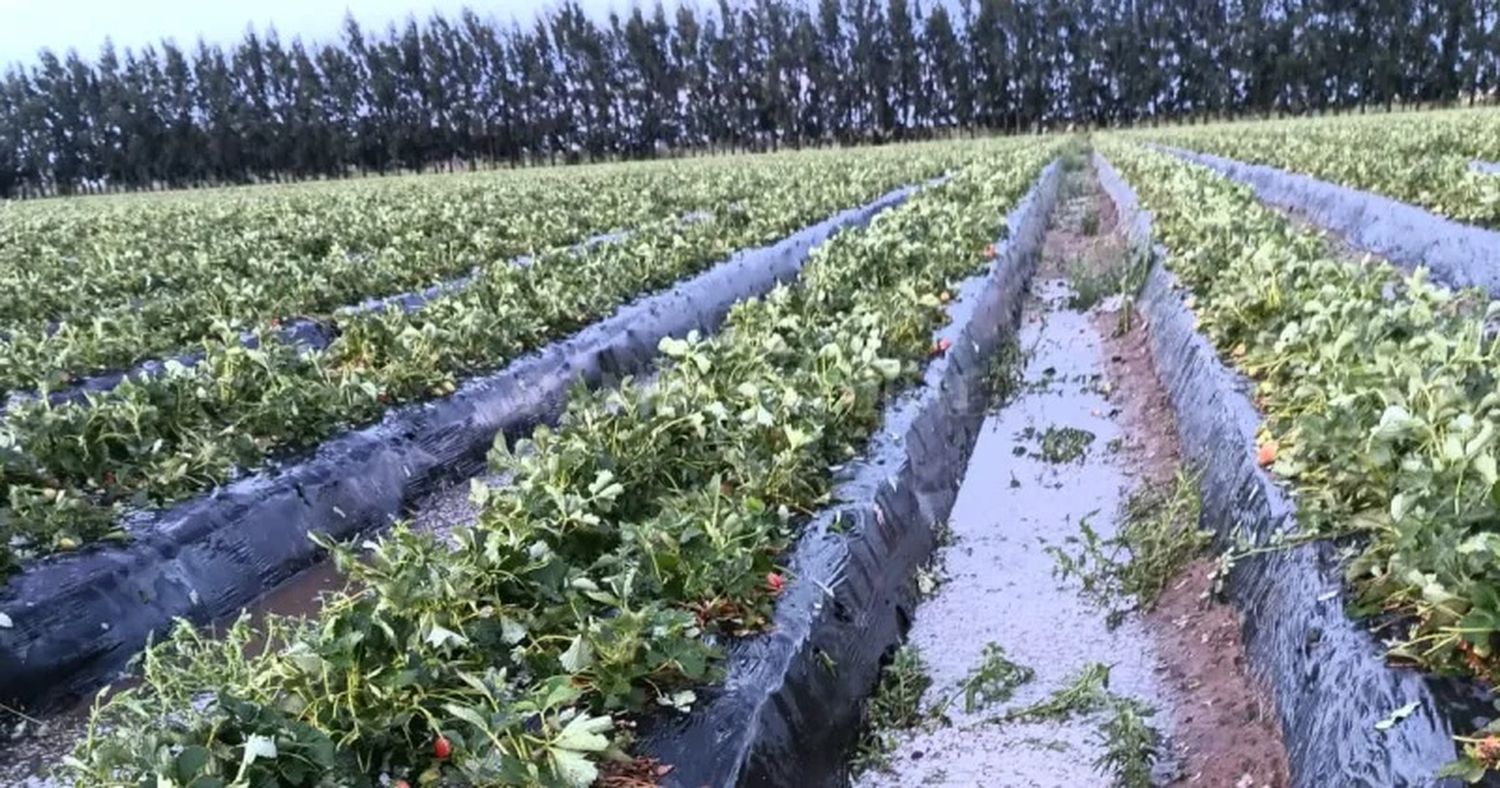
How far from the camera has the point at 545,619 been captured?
8.25 ft

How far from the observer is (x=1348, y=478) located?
2859 millimetres

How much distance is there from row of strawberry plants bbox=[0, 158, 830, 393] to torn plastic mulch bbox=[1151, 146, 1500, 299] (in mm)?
7460

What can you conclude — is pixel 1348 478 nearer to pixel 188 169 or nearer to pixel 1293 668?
pixel 1293 668

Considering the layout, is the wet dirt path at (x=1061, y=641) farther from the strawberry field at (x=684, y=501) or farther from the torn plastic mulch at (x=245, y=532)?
the torn plastic mulch at (x=245, y=532)

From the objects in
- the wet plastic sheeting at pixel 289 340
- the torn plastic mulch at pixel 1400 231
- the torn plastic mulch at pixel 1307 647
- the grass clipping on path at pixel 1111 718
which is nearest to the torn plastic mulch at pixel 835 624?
the grass clipping on path at pixel 1111 718

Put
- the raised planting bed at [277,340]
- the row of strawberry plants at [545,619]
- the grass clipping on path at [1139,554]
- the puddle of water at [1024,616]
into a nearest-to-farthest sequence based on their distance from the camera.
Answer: the row of strawberry plants at [545,619], the puddle of water at [1024,616], the grass clipping on path at [1139,554], the raised planting bed at [277,340]

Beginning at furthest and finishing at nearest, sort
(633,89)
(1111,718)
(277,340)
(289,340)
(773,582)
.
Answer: (633,89)
(289,340)
(277,340)
(1111,718)
(773,582)

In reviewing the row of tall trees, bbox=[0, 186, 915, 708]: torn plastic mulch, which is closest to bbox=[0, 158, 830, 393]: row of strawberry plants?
bbox=[0, 186, 915, 708]: torn plastic mulch

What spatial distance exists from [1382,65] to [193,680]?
5398 cm

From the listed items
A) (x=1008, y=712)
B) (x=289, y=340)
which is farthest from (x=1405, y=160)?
(x=289, y=340)

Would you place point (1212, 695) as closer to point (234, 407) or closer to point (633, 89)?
point (234, 407)

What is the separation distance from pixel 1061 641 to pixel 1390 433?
4.24 feet

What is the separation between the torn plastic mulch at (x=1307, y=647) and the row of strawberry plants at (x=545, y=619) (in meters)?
1.37

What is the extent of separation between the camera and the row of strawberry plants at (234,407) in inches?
159
